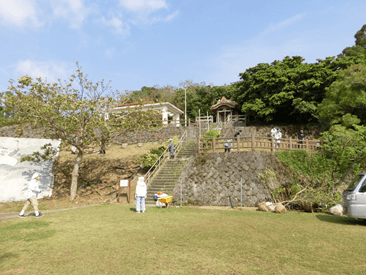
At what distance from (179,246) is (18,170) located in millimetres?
14239

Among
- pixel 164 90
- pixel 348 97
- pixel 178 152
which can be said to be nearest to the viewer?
pixel 348 97

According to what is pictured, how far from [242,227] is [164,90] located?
46.6 metres

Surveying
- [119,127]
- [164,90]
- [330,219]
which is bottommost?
[330,219]

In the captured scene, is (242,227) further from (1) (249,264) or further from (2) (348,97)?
(2) (348,97)

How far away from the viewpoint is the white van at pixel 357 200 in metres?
8.04

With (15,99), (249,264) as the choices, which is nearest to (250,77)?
(15,99)

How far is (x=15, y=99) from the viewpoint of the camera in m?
13.3

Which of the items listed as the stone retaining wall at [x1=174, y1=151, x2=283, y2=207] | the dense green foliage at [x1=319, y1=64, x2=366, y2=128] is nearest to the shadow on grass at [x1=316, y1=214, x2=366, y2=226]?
the stone retaining wall at [x1=174, y1=151, x2=283, y2=207]

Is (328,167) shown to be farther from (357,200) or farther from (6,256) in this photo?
(6,256)

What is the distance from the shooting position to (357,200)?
8133mm

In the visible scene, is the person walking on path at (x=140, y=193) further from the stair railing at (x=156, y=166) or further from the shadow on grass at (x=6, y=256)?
the shadow on grass at (x=6, y=256)

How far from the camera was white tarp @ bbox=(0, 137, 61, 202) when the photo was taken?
1401 cm

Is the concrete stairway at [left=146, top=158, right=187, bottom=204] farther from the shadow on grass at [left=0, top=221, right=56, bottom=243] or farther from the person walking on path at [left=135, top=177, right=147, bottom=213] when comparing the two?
the shadow on grass at [left=0, top=221, right=56, bottom=243]

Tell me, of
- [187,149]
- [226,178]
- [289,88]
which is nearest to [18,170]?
[187,149]
